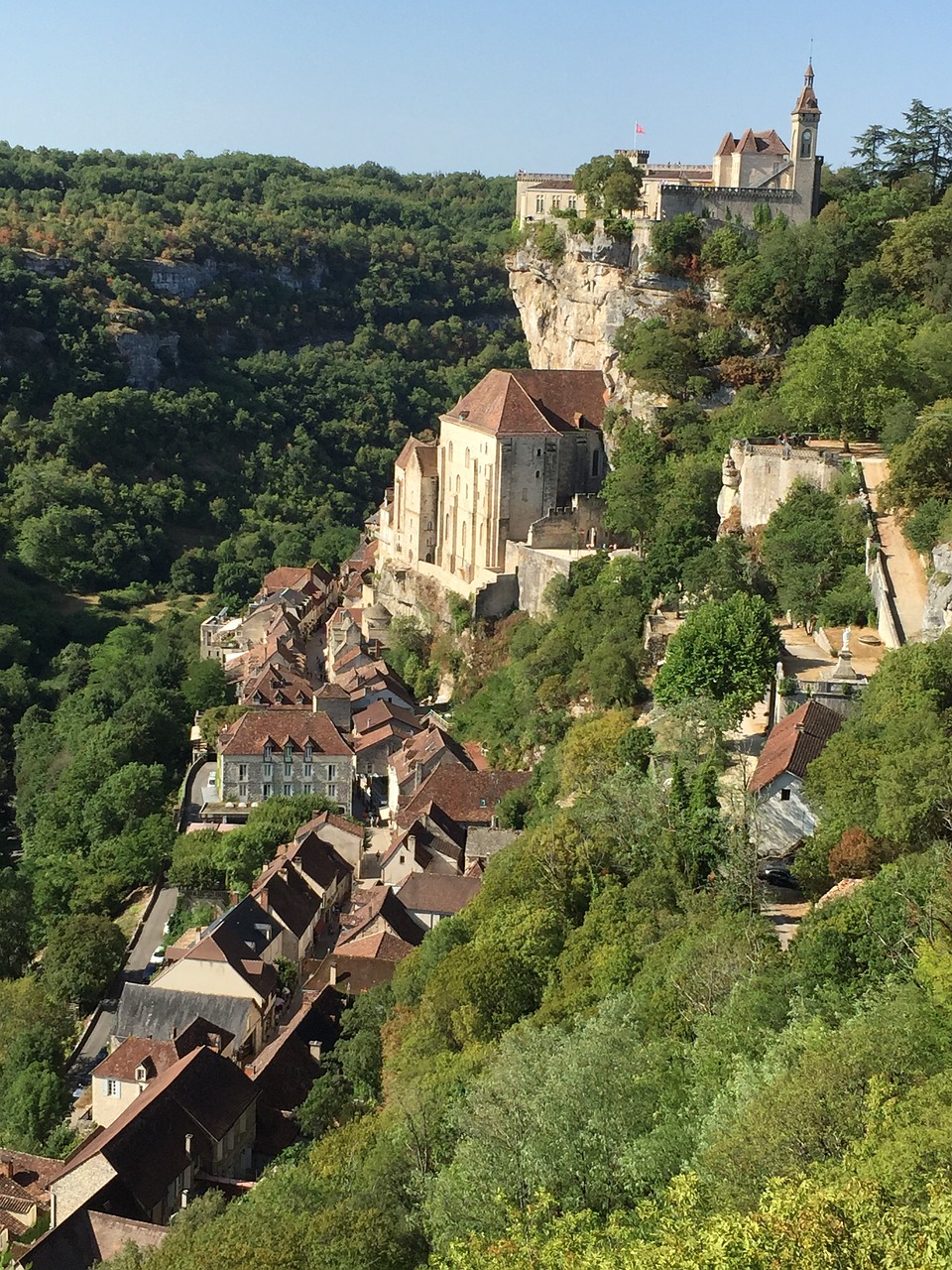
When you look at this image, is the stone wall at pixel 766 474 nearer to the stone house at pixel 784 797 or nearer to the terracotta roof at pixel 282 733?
the stone house at pixel 784 797

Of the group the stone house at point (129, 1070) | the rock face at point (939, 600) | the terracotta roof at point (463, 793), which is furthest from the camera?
the terracotta roof at point (463, 793)

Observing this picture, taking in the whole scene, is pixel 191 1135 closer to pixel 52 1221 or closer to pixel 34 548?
pixel 52 1221

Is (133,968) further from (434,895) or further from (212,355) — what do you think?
(212,355)

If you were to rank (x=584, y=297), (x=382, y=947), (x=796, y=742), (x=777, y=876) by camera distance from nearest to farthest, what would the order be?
(x=777, y=876) → (x=796, y=742) → (x=382, y=947) → (x=584, y=297)

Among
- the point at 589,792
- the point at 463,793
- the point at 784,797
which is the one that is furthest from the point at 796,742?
the point at 463,793

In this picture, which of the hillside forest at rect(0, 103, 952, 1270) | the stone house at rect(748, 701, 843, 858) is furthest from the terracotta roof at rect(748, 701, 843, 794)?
the hillside forest at rect(0, 103, 952, 1270)

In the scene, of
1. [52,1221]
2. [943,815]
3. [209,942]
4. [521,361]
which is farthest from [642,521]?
[521,361]

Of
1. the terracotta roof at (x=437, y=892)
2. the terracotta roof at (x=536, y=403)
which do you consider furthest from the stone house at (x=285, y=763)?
the terracotta roof at (x=536, y=403)
